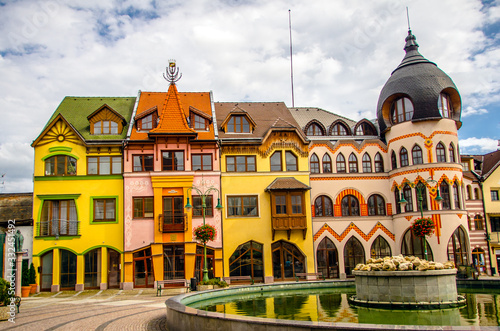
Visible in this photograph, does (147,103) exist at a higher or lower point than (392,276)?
higher

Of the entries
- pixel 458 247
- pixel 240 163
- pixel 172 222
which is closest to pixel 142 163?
pixel 172 222

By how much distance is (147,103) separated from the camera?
41.2 m

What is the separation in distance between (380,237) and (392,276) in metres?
23.1

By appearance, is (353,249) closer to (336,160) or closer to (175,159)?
(336,160)

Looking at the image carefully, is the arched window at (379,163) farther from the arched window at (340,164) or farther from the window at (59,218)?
the window at (59,218)

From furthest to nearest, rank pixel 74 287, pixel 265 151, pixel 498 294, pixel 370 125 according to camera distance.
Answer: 1. pixel 370 125
2. pixel 265 151
3. pixel 74 287
4. pixel 498 294

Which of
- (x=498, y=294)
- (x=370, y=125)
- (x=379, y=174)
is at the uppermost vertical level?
(x=370, y=125)

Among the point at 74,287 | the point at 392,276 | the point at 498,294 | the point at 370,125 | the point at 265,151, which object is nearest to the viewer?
the point at 392,276

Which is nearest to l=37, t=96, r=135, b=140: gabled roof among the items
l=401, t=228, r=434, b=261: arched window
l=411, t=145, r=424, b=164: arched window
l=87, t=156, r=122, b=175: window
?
l=87, t=156, r=122, b=175: window

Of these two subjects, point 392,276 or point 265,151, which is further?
point 265,151

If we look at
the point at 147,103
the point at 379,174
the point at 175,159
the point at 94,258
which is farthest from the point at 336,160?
the point at 94,258

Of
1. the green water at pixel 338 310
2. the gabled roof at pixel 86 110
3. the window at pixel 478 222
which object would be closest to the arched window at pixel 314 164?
the window at pixel 478 222

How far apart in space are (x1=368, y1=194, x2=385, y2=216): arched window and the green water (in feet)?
56.6

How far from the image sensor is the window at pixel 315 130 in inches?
1688
